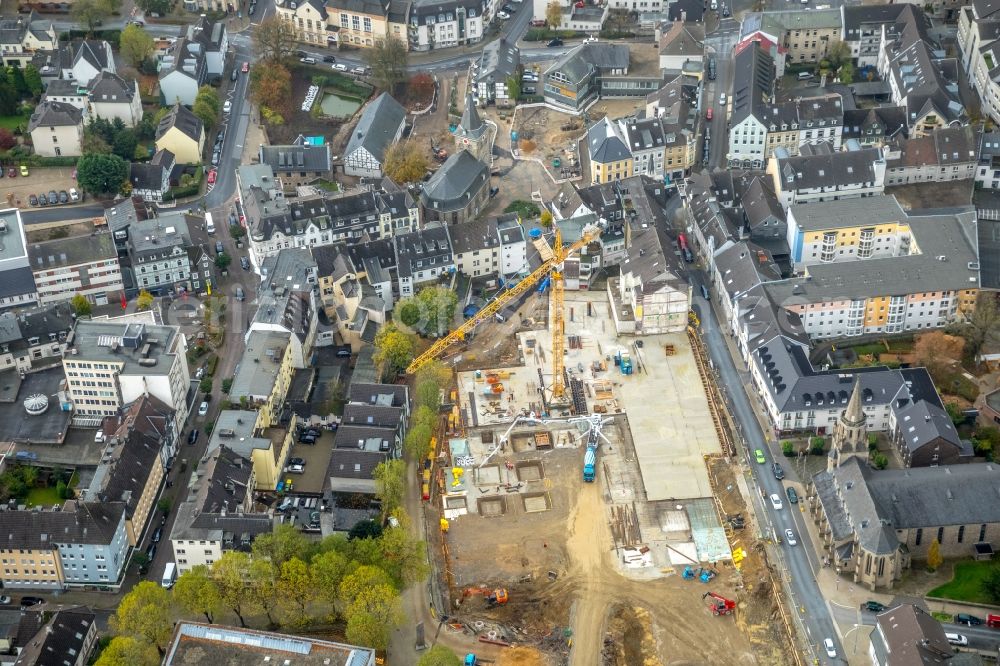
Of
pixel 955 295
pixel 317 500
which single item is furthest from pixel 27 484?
pixel 955 295

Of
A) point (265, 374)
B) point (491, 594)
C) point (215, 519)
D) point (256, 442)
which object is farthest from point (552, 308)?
point (215, 519)

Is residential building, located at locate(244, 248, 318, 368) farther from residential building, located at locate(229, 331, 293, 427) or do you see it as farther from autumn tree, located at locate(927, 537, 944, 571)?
autumn tree, located at locate(927, 537, 944, 571)

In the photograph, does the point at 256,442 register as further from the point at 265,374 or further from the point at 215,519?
the point at 215,519

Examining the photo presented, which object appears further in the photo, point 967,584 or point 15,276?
point 15,276

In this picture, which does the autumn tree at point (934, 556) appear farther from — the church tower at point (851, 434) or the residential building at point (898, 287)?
→ the residential building at point (898, 287)

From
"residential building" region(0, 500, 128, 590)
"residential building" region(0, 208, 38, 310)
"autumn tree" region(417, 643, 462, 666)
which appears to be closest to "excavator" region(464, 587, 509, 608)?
"autumn tree" region(417, 643, 462, 666)

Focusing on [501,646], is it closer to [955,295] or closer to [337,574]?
[337,574]

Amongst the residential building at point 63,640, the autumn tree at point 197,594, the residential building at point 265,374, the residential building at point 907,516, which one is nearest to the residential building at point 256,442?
the residential building at point 265,374

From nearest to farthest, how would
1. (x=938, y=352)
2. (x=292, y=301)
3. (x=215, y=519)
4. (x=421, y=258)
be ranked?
(x=215, y=519) → (x=938, y=352) → (x=292, y=301) → (x=421, y=258)
